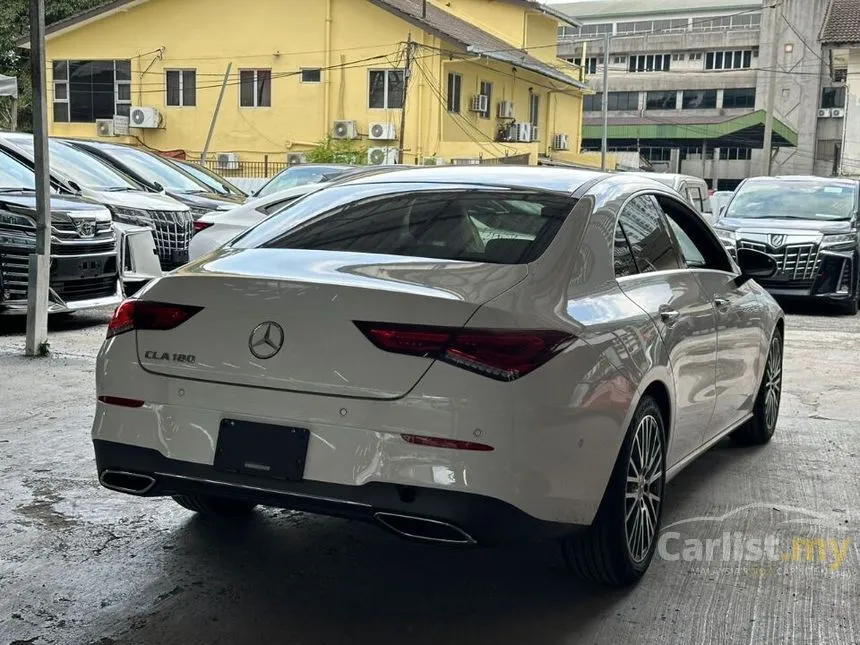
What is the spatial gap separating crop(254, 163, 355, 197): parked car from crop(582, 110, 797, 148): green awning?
150 feet

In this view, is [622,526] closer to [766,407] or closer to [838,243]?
[766,407]

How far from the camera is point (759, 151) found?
62.4 metres

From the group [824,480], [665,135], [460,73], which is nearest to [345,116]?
[460,73]

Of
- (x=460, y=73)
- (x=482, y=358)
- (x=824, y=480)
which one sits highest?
(x=460, y=73)

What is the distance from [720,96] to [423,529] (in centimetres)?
6669

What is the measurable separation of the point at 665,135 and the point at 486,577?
61623 mm

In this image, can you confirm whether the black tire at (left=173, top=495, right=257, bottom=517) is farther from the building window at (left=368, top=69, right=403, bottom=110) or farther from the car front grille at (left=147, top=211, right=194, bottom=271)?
the building window at (left=368, top=69, right=403, bottom=110)

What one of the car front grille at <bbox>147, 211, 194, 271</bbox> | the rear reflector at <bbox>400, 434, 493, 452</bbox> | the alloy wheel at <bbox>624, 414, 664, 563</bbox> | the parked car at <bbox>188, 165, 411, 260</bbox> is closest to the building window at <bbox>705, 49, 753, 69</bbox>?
the car front grille at <bbox>147, 211, 194, 271</bbox>

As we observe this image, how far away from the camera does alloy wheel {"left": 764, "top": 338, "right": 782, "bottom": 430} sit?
6246mm

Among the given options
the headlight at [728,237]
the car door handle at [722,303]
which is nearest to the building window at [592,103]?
the headlight at [728,237]

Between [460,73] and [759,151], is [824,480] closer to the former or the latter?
[460,73]

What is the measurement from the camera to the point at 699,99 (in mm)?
66875

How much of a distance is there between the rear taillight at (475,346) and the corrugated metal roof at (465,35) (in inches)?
1118

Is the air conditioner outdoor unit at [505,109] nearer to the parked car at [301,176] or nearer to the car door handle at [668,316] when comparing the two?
the parked car at [301,176]
